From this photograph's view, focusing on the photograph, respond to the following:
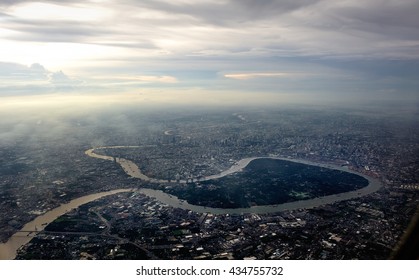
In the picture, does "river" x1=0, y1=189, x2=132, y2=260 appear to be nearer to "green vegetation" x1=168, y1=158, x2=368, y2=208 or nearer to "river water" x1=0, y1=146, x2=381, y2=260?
"river water" x1=0, y1=146, x2=381, y2=260

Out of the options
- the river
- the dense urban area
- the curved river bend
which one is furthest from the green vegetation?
the river

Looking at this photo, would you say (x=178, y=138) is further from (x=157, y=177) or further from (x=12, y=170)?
(x=12, y=170)

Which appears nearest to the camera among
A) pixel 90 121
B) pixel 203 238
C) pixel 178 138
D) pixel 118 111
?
pixel 203 238

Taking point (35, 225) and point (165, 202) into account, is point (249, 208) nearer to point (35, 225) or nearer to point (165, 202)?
point (165, 202)

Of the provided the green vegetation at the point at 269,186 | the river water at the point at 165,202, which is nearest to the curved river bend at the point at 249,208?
the river water at the point at 165,202

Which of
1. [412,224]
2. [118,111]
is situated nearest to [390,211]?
[412,224]

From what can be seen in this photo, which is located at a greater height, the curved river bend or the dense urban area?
the dense urban area

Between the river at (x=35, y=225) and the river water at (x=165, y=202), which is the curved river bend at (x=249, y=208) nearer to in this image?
the river water at (x=165, y=202)
